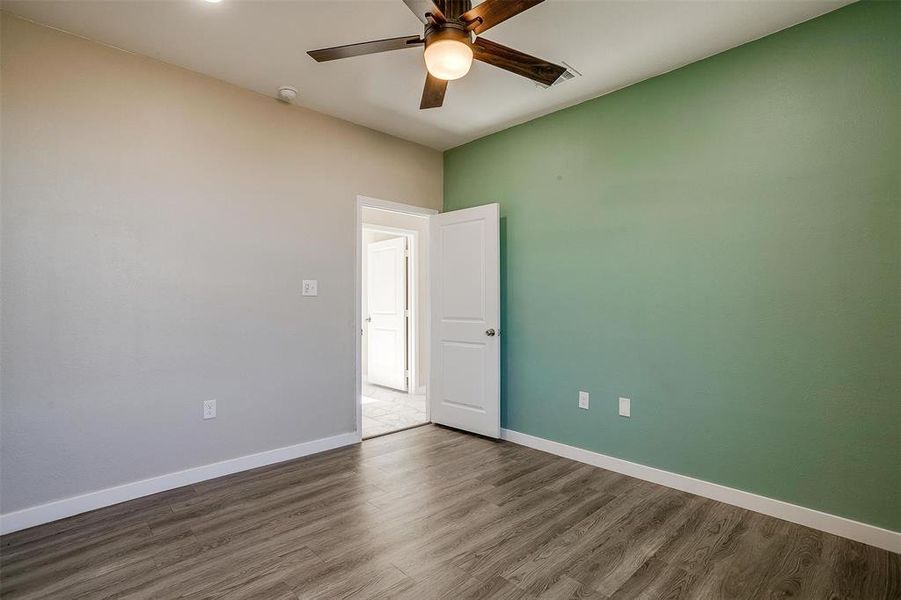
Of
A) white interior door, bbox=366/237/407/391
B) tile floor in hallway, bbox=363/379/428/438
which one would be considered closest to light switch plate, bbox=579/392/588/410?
tile floor in hallway, bbox=363/379/428/438

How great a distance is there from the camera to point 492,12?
1.78 metres

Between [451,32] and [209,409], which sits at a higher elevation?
[451,32]

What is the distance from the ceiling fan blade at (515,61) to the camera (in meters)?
1.95

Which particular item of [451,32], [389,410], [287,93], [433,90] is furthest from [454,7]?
[389,410]

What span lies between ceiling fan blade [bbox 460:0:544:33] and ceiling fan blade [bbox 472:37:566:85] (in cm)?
7

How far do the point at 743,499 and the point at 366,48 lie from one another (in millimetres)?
3198

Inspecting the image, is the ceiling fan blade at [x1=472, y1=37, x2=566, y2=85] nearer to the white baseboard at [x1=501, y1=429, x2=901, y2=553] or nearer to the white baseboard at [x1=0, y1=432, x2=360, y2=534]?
the white baseboard at [x1=501, y1=429, x2=901, y2=553]

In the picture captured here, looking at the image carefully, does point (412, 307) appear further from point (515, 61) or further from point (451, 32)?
point (451, 32)

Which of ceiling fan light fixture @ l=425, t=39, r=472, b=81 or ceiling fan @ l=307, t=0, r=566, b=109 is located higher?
ceiling fan @ l=307, t=0, r=566, b=109

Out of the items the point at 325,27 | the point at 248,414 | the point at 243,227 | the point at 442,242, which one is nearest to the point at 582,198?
the point at 442,242

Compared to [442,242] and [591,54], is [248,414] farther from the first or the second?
[591,54]

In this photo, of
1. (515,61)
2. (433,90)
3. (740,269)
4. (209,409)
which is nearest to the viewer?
(515,61)

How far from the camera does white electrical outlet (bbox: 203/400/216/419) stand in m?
2.90

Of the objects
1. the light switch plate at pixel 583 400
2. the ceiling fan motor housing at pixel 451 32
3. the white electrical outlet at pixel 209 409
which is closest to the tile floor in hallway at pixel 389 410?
the white electrical outlet at pixel 209 409
